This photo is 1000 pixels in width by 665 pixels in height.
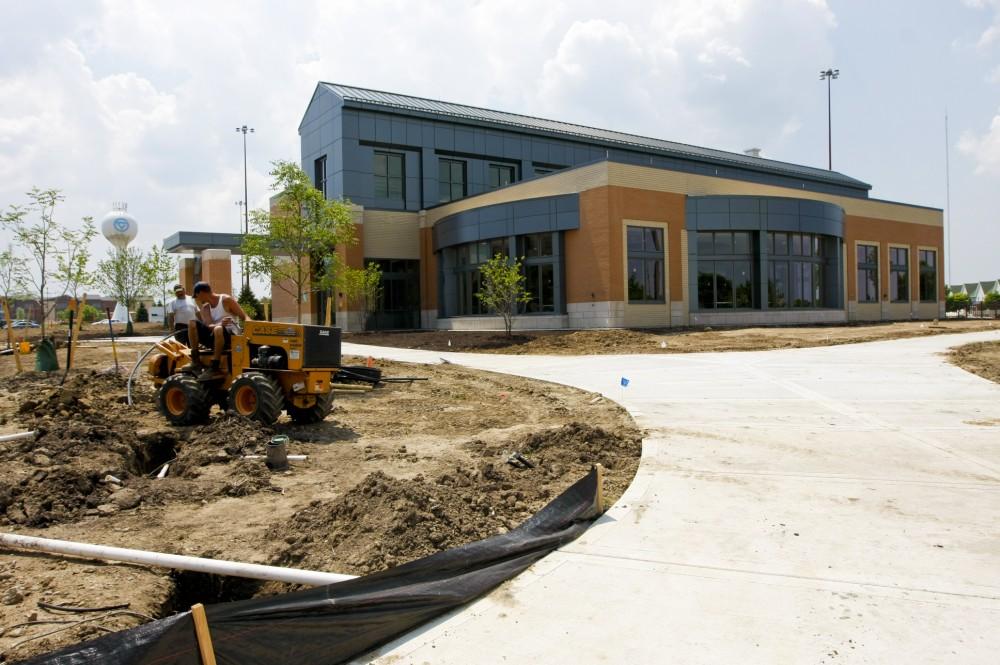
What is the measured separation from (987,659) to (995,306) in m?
58.8

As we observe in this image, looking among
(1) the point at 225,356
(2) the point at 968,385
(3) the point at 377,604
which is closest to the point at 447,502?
(3) the point at 377,604

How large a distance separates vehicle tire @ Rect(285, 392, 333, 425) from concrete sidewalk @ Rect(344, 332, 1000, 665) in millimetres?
4393

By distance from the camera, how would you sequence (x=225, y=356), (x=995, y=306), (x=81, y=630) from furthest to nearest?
(x=995, y=306)
(x=225, y=356)
(x=81, y=630)

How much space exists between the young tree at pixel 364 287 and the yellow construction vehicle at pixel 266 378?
20179 mm

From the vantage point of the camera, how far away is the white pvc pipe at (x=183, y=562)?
11.6 feet

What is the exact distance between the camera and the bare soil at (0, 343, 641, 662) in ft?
12.9

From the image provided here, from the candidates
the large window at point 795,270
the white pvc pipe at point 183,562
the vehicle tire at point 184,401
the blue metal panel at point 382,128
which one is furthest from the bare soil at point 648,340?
the white pvc pipe at point 183,562

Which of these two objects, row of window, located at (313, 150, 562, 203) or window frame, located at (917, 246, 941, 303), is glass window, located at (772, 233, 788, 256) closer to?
row of window, located at (313, 150, 562, 203)

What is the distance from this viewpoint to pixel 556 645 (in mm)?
3018

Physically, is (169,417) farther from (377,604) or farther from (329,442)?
(377,604)

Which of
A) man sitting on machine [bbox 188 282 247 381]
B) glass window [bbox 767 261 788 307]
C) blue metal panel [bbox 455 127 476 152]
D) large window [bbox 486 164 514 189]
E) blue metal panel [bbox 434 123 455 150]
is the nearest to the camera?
man sitting on machine [bbox 188 282 247 381]

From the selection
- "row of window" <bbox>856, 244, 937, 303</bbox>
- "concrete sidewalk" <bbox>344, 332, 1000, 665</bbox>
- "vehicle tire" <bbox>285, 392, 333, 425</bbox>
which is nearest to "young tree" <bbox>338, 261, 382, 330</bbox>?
"vehicle tire" <bbox>285, 392, 333, 425</bbox>

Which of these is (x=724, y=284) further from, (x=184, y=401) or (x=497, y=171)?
(x=184, y=401)

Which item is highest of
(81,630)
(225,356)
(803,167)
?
(803,167)
